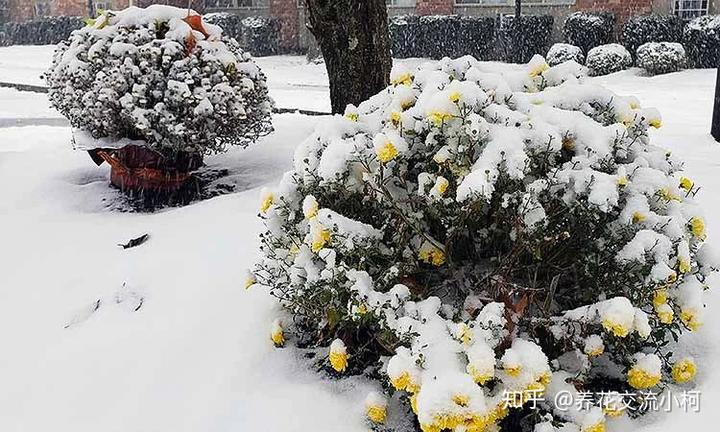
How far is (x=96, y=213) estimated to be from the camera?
4859 millimetres

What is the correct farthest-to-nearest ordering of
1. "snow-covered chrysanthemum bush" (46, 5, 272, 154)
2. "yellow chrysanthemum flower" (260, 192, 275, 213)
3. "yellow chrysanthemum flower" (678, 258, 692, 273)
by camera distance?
1. "snow-covered chrysanthemum bush" (46, 5, 272, 154)
2. "yellow chrysanthemum flower" (260, 192, 275, 213)
3. "yellow chrysanthemum flower" (678, 258, 692, 273)

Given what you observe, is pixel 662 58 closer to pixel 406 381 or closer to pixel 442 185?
pixel 442 185

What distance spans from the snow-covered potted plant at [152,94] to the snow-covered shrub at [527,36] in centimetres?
1269

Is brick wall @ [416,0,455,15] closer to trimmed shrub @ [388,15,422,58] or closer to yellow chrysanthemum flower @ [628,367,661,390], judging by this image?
trimmed shrub @ [388,15,422,58]

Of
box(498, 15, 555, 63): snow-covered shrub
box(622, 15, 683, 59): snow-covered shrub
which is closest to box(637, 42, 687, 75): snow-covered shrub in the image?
box(622, 15, 683, 59): snow-covered shrub

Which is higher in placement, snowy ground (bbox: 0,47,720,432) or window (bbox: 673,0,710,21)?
window (bbox: 673,0,710,21)

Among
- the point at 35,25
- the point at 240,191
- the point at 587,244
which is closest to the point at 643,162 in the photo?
the point at 587,244

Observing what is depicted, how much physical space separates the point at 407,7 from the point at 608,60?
7.67 m

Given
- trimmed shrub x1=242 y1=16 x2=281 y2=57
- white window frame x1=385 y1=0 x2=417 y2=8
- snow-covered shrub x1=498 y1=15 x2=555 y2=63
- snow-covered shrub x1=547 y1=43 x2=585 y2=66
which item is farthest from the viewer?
trimmed shrub x1=242 y1=16 x2=281 y2=57

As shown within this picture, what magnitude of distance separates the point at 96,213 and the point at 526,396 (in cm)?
350

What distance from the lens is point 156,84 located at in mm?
4945

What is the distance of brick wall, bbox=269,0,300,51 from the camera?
21.6 m

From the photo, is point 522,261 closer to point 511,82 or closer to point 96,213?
point 511,82

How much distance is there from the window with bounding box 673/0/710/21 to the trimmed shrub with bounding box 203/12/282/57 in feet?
35.0
